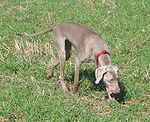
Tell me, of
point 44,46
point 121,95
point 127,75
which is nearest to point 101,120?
point 121,95

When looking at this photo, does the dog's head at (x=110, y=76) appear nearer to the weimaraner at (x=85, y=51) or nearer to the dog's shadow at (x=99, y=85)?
the weimaraner at (x=85, y=51)

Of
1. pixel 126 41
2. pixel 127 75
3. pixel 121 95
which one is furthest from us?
pixel 126 41

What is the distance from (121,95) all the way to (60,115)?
1.50 meters

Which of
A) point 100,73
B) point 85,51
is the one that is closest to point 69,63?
point 85,51

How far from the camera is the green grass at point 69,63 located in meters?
6.27

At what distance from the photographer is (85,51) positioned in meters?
7.12

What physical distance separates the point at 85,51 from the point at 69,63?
54.0 inches

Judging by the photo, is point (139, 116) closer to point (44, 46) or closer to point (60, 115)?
point (60, 115)

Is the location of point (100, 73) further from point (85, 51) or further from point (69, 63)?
point (69, 63)

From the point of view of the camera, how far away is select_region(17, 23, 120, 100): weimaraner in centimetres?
658

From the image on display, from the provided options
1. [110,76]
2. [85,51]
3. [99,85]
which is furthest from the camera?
[99,85]

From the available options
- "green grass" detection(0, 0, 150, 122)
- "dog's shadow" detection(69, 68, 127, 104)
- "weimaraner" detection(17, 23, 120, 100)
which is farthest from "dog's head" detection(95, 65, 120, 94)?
"dog's shadow" detection(69, 68, 127, 104)

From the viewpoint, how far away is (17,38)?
9578 mm

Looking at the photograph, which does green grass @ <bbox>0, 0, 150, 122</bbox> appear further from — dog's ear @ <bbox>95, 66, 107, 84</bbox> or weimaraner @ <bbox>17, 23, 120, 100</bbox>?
dog's ear @ <bbox>95, 66, 107, 84</bbox>
